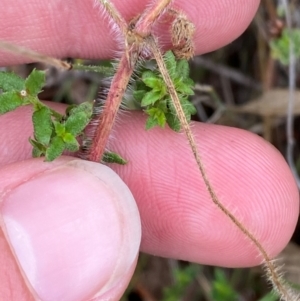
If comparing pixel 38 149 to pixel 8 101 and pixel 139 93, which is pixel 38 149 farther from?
pixel 139 93

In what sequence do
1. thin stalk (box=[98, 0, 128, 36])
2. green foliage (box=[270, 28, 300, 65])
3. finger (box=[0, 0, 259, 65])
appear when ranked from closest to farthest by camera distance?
thin stalk (box=[98, 0, 128, 36]) < finger (box=[0, 0, 259, 65]) < green foliage (box=[270, 28, 300, 65])

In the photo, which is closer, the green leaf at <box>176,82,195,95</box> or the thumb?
the thumb

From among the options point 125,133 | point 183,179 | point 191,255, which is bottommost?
point 191,255

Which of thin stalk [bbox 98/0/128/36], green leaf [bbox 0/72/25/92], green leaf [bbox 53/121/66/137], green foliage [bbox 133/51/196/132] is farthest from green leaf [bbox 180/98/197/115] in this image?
green leaf [bbox 0/72/25/92]

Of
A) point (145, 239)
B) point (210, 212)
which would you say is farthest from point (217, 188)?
point (145, 239)

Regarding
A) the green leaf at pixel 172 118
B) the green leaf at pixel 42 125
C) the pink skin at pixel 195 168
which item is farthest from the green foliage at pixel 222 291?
the green leaf at pixel 42 125

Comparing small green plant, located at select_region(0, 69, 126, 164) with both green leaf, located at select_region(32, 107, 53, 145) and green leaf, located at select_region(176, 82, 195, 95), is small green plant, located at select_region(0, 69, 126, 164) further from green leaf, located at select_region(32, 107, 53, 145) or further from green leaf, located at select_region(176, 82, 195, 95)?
green leaf, located at select_region(176, 82, 195, 95)

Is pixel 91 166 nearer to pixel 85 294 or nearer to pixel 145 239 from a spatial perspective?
pixel 85 294
